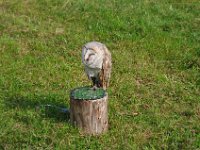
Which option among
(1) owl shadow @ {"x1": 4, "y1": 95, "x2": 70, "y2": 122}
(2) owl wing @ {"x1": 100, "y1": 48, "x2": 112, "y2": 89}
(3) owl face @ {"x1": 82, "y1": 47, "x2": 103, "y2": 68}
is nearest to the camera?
(3) owl face @ {"x1": 82, "y1": 47, "x2": 103, "y2": 68}

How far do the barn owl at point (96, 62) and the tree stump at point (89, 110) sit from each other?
21 centimetres

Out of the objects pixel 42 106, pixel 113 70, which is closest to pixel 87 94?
pixel 42 106

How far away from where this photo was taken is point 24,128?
6.27m

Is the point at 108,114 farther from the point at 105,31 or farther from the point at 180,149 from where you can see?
the point at 105,31

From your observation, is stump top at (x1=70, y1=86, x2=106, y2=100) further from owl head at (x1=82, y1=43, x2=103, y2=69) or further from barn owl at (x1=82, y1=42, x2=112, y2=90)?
owl head at (x1=82, y1=43, x2=103, y2=69)

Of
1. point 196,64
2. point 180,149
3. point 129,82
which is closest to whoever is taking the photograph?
point 180,149

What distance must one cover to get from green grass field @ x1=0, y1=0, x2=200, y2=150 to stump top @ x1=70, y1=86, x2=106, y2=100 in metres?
0.48

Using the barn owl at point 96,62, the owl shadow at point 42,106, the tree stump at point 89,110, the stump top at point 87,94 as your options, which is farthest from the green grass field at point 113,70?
the barn owl at point 96,62

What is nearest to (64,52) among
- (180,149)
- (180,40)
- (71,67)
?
(71,67)

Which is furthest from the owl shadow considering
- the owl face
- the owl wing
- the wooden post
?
the owl face

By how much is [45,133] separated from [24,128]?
0.35 metres

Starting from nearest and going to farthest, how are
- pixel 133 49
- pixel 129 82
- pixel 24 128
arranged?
1. pixel 24 128
2. pixel 129 82
3. pixel 133 49

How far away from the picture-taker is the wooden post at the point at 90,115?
19.2 ft

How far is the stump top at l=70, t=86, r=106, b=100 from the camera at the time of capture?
231 inches
